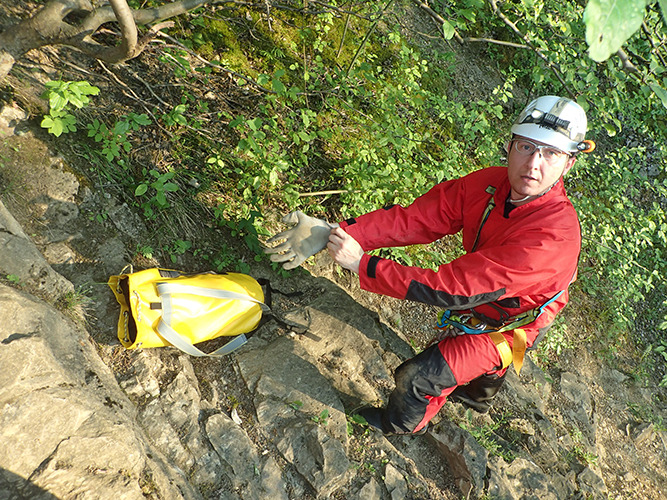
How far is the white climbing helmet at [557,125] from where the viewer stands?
123 inches

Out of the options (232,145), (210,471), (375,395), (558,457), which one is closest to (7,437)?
(210,471)

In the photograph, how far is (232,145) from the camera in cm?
424

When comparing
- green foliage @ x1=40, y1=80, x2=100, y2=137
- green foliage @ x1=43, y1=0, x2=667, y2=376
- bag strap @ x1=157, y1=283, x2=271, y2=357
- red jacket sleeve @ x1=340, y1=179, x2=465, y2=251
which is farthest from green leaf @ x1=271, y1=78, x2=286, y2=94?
bag strap @ x1=157, y1=283, x2=271, y2=357

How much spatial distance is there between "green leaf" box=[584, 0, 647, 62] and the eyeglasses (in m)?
2.59

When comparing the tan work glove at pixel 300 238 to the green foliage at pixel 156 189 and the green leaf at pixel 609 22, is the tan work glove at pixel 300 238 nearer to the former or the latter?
the green foliage at pixel 156 189

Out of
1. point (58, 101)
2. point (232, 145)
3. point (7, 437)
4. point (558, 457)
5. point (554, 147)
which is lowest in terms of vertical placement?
point (558, 457)

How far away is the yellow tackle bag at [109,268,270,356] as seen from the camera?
296 centimetres

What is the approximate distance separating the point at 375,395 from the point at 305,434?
818mm

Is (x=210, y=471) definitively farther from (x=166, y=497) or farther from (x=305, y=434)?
(x=305, y=434)

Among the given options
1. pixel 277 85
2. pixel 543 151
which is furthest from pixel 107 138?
pixel 543 151

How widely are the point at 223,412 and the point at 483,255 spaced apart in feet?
6.44

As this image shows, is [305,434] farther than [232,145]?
No

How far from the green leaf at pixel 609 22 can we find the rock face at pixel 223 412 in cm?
249

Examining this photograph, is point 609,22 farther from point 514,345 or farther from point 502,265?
point 514,345
